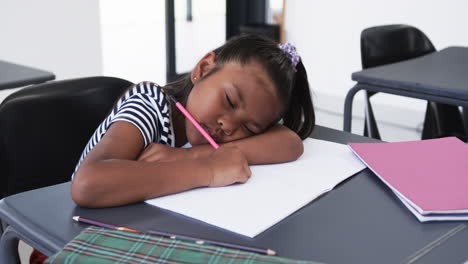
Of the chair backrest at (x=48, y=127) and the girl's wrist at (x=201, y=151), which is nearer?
the girl's wrist at (x=201, y=151)

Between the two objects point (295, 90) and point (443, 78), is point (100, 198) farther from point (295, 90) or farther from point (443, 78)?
point (443, 78)

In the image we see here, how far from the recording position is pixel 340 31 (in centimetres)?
383

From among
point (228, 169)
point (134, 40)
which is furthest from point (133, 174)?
point (134, 40)

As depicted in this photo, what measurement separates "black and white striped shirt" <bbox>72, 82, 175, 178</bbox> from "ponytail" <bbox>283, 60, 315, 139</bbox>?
0.91 ft

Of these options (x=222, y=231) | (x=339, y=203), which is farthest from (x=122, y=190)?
(x=339, y=203)

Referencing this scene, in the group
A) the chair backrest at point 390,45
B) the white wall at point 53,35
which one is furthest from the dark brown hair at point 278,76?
the white wall at point 53,35

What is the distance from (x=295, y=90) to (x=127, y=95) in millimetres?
375

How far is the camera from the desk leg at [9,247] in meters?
0.71

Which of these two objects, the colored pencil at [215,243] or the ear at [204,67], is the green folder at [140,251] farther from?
the ear at [204,67]

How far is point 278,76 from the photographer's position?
1056mm

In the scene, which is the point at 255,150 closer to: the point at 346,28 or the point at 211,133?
the point at 211,133

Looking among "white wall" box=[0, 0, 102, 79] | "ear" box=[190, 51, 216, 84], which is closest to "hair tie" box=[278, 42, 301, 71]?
"ear" box=[190, 51, 216, 84]

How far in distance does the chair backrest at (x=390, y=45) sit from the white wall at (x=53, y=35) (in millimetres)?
1903

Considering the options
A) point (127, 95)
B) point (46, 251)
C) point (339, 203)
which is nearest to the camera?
Answer: point (46, 251)
